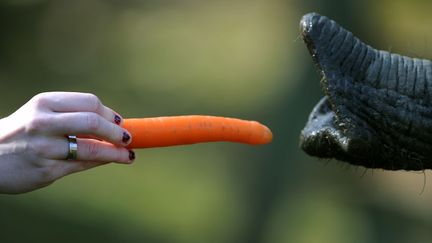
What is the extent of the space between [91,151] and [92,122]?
133mm

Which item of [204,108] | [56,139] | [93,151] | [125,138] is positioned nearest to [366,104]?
[125,138]

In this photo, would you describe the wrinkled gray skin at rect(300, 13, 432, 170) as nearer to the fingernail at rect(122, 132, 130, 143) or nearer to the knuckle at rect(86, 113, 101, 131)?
the fingernail at rect(122, 132, 130, 143)

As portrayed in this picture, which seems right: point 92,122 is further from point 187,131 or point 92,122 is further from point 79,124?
point 187,131

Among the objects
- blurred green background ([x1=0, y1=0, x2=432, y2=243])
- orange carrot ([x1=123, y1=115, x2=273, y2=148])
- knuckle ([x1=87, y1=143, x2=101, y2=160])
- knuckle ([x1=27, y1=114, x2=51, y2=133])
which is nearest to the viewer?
knuckle ([x1=27, y1=114, x2=51, y2=133])

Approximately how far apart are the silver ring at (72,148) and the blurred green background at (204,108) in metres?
3.96

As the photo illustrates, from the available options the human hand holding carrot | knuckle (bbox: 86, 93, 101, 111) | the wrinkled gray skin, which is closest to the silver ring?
the human hand holding carrot

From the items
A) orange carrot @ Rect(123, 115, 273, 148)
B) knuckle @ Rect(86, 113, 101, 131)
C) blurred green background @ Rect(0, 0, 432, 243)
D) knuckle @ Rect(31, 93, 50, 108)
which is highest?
knuckle @ Rect(31, 93, 50, 108)

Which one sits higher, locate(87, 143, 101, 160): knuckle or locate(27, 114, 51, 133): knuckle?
locate(27, 114, 51, 133): knuckle

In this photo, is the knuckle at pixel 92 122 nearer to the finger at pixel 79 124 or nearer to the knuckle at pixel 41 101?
the finger at pixel 79 124

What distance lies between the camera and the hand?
8.20ft

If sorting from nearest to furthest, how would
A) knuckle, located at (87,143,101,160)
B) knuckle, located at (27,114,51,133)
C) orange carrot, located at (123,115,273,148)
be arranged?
knuckle, located at (27,114,51,133) < knuckle, located at (87,143,101,160) < orange carrot, located at (123,115,273,148)

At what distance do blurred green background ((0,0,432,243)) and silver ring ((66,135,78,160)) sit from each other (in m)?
3.96

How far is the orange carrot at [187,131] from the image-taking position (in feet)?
9.55

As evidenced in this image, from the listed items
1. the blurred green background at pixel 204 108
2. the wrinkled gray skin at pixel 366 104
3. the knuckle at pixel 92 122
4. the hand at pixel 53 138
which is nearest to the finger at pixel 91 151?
the hand at pixel 53 138
